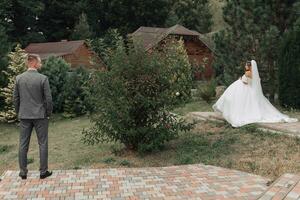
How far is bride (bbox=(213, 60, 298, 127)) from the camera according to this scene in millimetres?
10992

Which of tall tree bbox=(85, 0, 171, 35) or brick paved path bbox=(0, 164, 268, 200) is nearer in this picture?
brick paved path bbox=(0, 164, 268, 200)

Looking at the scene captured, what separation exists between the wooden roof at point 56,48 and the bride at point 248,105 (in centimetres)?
2963

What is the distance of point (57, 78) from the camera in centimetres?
1791

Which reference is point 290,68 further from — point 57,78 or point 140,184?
point 57,78

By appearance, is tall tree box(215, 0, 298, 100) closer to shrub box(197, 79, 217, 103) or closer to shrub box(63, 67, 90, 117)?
shrub box(197, 79, 217, 103)

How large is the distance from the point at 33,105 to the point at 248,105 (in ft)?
19.6

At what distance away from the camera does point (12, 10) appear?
4959cm

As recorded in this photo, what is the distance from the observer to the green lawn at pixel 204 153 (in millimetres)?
7840

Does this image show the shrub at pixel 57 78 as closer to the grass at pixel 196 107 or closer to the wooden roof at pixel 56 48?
the grass at pixel 196 107

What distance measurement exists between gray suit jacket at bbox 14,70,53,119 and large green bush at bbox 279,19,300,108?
28.2 feet

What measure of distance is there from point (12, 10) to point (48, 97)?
4573 centimetres

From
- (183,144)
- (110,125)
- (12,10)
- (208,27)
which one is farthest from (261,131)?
(12,10)

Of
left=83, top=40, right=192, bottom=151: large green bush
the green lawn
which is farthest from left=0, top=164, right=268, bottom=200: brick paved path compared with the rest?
left=83, top=40, right=192, bottom=151: large green bush

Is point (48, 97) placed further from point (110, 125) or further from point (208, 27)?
point (208, 27)
